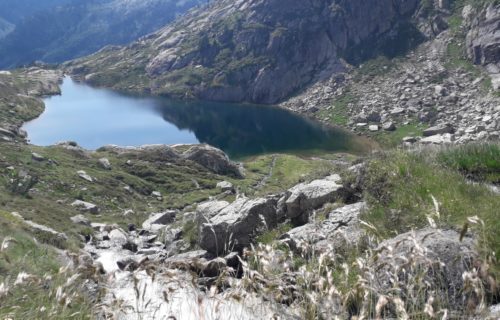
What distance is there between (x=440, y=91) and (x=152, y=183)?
98.4m

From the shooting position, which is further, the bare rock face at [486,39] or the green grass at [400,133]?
the bare rock face at [486,39]

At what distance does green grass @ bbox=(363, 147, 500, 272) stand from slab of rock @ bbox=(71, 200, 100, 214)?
4996cm

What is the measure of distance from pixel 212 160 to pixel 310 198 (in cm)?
8561

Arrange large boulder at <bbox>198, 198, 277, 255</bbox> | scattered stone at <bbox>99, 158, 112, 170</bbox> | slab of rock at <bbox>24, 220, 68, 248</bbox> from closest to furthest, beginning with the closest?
large boulder at <bbox>198, 198, 277, 255</bbox> → slab of rock at <bbox>24, 220, 68, 248</bbox> → scattered stone at <bbox>99, 158, 112, 170</bbox>

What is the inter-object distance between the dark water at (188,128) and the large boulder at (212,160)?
20.2 m

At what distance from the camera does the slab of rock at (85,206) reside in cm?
5641

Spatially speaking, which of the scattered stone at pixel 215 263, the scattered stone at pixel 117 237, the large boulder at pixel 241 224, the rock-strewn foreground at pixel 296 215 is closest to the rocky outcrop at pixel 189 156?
the rock-strewn foreground at pixel 296 215

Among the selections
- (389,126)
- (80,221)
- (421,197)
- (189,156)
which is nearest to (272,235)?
(421,197)

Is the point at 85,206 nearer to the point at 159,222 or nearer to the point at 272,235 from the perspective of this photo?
the point at 159,222

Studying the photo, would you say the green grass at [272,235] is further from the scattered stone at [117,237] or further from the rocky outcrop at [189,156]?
the rocky outcrop at [189,156]

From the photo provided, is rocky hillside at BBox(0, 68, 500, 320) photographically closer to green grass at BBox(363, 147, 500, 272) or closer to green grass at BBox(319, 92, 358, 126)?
green grass at BBox(363, 147, 500, 272)

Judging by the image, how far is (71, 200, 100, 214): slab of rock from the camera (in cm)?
5641

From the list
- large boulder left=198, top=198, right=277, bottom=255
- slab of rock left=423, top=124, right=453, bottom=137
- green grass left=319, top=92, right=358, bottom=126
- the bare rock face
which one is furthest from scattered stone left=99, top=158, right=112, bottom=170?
the bare rock face

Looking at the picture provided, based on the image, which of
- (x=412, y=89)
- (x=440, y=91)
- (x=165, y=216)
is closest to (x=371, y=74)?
(x=412, y=89)
